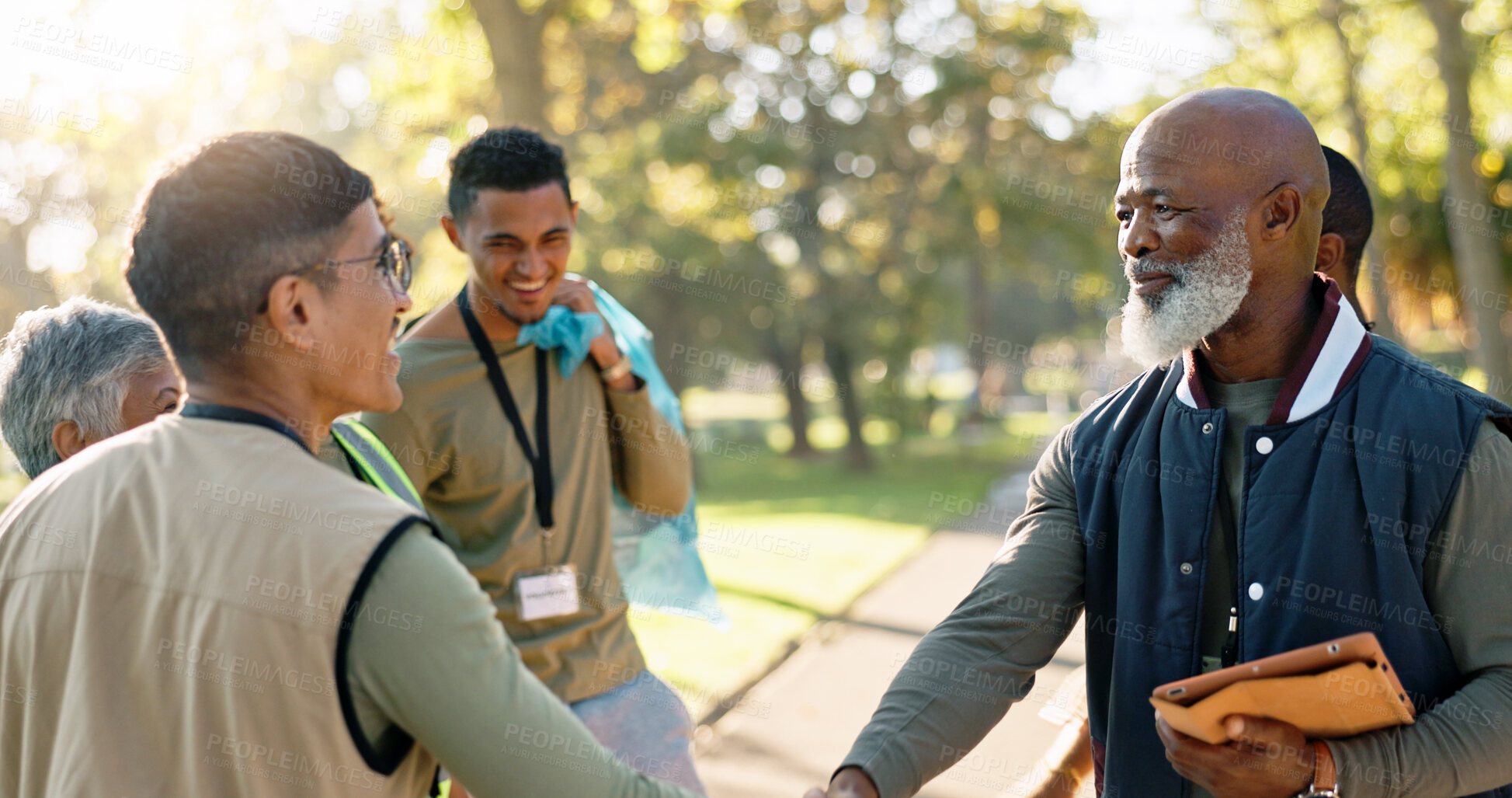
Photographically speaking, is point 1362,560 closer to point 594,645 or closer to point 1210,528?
point 1210,528

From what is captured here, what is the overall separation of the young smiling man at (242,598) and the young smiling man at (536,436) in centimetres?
170

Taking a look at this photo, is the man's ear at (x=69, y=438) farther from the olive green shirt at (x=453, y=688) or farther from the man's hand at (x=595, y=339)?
the man's hand at (x=595, y=339)

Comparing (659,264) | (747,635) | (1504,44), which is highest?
(1504,44)

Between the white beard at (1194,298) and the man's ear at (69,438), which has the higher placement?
the white beard at (1194,298)

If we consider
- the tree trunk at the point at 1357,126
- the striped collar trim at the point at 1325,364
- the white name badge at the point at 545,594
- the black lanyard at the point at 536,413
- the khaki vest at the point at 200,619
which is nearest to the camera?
the khaki vest at the point at 200,619

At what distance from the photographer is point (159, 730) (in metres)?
1.63

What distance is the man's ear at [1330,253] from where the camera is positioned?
3.15m

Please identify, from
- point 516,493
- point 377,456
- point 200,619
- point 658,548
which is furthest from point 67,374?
point 658,548

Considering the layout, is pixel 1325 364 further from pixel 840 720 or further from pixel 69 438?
pixel 840 720

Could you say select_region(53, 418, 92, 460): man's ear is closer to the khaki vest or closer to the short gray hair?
the short gray hair

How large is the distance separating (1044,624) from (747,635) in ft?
20.8

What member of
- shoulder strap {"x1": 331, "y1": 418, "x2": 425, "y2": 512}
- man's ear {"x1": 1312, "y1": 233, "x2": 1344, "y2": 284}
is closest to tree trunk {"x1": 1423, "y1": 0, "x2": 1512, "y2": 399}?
man's ear {"x1": 1312, "y1": 233, "x2": 1344, "y2": 284}

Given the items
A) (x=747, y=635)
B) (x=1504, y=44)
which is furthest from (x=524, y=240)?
(x=1504, y=44)

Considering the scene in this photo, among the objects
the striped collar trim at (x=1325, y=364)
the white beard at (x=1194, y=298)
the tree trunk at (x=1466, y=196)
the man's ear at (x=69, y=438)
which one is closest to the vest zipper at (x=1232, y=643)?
the striped collar trim at (x=1325, y=364)
